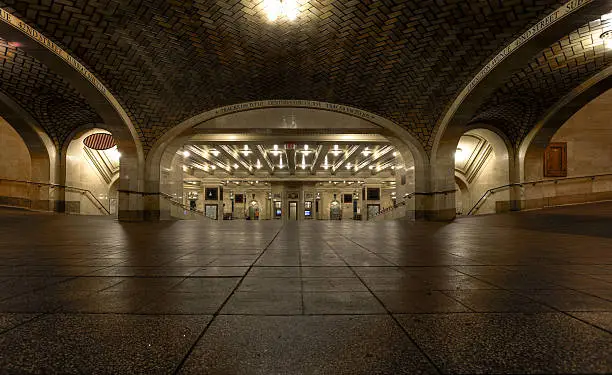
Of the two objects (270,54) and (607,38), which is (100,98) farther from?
(607,38)

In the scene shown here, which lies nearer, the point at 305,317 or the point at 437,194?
the point at 305,317

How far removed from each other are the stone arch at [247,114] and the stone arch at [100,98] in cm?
51

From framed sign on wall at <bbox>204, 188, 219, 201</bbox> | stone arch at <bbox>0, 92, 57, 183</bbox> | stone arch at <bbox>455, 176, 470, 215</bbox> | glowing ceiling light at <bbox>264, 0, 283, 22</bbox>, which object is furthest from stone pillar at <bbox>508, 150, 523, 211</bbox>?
framed sign on wall at <bbox>204, 188, 219, 201</bbox>

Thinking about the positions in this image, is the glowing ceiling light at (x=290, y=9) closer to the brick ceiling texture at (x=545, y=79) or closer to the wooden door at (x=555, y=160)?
the brick ceiling texture at (x=545, y=79)

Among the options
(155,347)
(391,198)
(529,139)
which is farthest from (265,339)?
(391,198)

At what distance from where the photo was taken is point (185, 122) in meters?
12.8

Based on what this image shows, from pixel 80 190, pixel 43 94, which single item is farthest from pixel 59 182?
pixel 43 94

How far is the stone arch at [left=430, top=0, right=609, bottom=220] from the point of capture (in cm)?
661

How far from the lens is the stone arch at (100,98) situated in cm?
716

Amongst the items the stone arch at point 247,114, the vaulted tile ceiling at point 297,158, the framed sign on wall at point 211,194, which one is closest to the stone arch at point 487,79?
the stone arch at point 247,114

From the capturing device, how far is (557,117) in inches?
476

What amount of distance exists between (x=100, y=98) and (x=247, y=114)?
5.19 m

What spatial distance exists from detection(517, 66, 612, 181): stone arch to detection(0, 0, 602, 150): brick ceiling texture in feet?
1.84

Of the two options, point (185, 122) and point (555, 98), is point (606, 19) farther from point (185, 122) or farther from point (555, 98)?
point (185, 122)
